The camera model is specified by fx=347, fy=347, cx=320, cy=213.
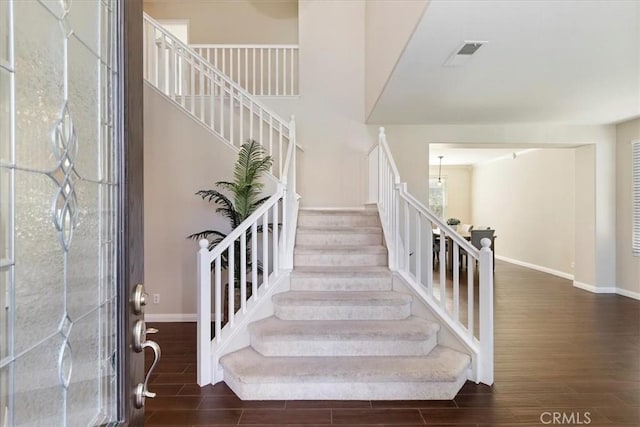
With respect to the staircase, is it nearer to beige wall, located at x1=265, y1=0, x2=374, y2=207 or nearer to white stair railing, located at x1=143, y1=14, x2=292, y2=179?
white stair railing, located at x1=143, y1=14, x2=292, y2=179

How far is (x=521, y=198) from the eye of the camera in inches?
337

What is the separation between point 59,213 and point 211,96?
4191 millimetres

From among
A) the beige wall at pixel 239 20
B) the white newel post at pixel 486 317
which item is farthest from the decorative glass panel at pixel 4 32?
the beige wall at pixel 239 20

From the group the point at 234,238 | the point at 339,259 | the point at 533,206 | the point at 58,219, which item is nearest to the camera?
the point at 58,219

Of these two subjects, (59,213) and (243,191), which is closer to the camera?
(59,213)

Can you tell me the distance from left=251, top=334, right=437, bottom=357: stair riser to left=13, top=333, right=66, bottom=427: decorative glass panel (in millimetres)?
2129

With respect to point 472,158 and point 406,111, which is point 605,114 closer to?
point 406,111

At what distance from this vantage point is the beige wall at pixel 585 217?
554cm

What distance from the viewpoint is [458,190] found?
11.4 meters

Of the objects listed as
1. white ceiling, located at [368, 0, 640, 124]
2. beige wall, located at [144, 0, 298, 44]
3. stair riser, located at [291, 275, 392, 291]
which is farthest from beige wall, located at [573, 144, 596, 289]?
beige wall, located at [144, 0, 298, 44]

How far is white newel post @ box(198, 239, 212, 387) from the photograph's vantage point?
2.58 meters

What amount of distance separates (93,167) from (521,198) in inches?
376

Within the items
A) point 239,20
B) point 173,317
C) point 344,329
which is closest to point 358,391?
point 344,329

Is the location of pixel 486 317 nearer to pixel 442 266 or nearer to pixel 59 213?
pixel 442 266
